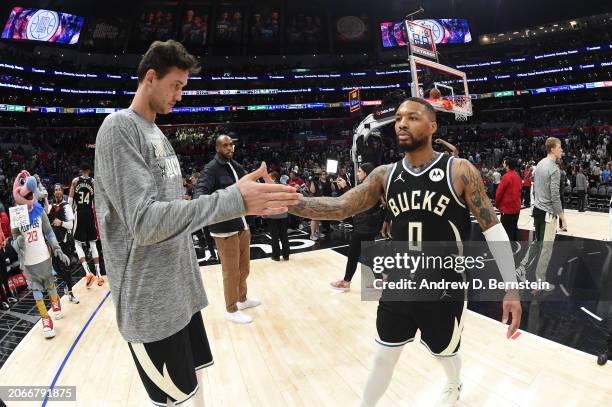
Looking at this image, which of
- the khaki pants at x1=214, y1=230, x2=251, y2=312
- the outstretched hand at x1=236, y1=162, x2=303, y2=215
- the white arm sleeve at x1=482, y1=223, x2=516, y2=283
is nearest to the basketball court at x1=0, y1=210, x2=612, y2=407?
the khaki pants at x1=214, y1=230, x2=251, y2=312

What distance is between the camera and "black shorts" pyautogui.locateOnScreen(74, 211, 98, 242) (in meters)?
6.61

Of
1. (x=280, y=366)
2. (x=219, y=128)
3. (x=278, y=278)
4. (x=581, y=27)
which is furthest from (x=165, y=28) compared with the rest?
(x=581, y=27)

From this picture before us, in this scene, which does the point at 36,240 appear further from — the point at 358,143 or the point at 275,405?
the point at 358,143

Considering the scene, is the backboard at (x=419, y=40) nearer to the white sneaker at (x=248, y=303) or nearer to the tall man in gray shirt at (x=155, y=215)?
the white sneaker at (x=248, y=303)

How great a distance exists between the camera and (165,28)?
32.6 metres

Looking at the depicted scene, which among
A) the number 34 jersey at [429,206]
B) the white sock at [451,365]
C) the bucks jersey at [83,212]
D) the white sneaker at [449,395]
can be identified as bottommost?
the white sneaker at [449,395]

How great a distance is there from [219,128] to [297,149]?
27.8 feet

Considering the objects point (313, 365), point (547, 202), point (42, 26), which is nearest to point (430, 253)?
point (313, 365)

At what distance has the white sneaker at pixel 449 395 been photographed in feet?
8.62

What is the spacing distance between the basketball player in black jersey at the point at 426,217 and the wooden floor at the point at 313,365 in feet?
2.97

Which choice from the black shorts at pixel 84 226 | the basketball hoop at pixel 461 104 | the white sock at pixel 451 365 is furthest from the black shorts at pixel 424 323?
the basketball hoop at pixel 461 104

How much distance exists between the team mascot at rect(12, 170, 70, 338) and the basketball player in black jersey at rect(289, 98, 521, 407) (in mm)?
4084

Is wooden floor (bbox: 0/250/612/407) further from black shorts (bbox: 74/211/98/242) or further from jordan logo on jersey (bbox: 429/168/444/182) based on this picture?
black shorts (bbox: 74/211/98/242)

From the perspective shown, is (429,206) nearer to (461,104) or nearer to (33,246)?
(33,246)
